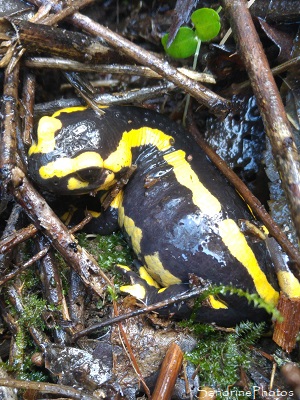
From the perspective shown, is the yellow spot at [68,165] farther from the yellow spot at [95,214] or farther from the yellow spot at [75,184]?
the yellow spot at [95,214]

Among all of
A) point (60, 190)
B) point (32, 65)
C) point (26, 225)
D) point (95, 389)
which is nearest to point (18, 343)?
point (95, 389)

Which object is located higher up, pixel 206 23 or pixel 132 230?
pixel 206 23

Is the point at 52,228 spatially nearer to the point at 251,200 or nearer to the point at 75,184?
the point at 75,184

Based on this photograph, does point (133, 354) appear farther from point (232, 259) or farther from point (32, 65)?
point (32, 65)

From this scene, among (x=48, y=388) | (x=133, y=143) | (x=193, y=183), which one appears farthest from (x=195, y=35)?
(x=48, y=388)

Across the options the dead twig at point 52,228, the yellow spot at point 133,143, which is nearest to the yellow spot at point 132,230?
the yellow spot at point 133,143

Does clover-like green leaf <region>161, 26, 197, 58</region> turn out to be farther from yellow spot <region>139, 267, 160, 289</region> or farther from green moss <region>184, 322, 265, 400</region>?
green moss <region>184, 322, 265, 400</region>

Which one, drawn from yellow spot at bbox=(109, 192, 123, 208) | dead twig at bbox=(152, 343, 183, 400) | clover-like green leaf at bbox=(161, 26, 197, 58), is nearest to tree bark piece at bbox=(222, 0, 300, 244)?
clover-like green leaf at bbox=(161, 26, 197, 58)
